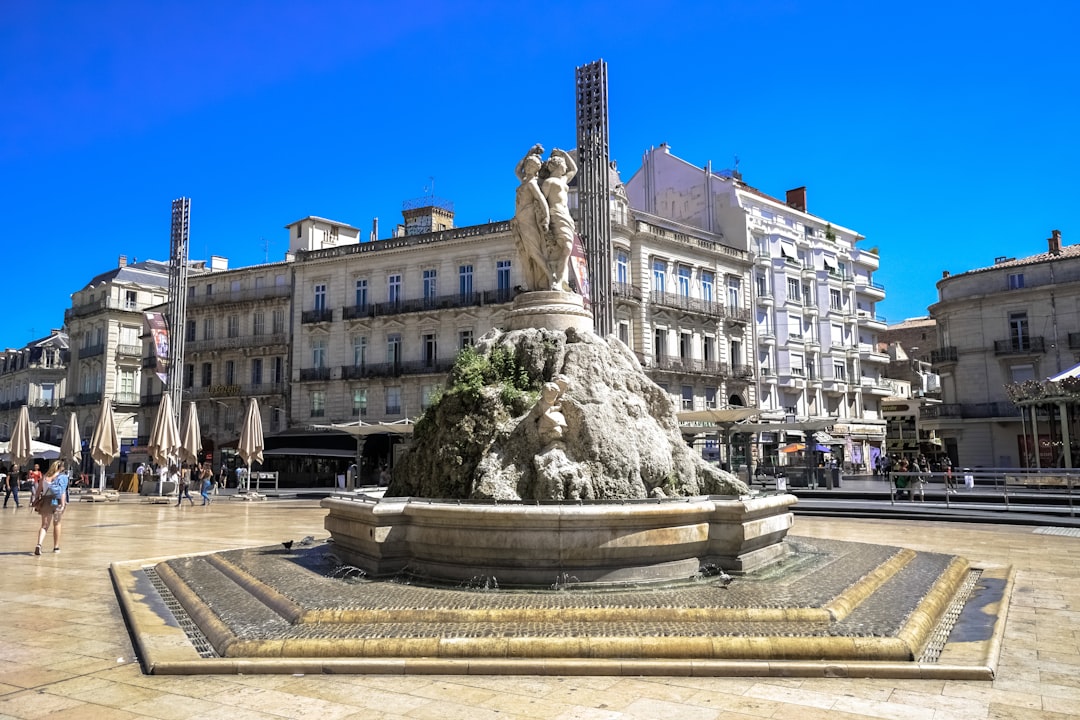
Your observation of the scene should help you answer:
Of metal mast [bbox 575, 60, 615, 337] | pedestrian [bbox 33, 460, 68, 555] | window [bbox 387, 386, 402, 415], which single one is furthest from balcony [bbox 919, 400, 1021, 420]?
pedestrian [bbox 33, 460, 68, 555]

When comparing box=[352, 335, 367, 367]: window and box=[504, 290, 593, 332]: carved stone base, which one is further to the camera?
box=[352, 335, 367, 367]: window

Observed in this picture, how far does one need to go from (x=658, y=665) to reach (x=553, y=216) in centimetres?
798

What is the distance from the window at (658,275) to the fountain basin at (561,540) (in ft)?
104

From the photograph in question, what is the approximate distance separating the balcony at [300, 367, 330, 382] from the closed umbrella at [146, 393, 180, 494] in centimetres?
1319

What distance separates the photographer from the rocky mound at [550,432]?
9305mm

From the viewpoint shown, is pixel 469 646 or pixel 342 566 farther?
pixel 342 566

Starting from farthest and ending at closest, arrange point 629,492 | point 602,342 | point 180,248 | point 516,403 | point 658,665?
1. point 180,248
2. point 602,342
3. point 516,403
4. point 629,492
5. point 658,665

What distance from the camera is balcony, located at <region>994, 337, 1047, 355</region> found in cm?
4041

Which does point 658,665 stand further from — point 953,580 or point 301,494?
point 301,494

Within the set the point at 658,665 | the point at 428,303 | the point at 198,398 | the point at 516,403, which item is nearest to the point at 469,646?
the point at 658,665

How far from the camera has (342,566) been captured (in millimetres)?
9094

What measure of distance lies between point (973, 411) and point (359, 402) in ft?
103

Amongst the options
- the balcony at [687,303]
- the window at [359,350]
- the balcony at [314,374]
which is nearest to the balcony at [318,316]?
the window at [359,350]

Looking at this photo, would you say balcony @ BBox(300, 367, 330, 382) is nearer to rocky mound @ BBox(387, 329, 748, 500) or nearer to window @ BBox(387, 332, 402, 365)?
window @ BBox(387, 332, 402, 365)
